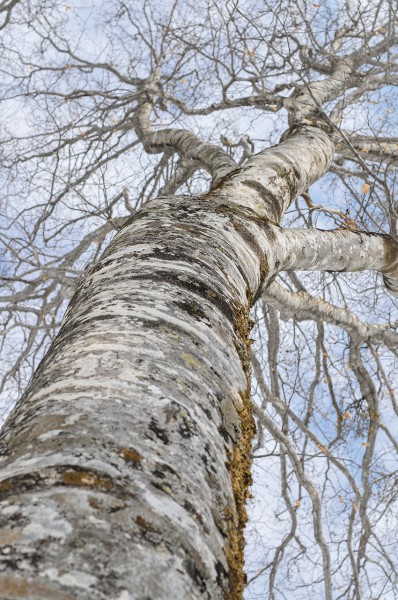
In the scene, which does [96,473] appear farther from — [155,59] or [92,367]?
[155,59]

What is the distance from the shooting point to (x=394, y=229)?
7.62 ft

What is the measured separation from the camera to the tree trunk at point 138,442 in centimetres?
46

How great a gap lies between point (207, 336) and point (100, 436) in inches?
13.3

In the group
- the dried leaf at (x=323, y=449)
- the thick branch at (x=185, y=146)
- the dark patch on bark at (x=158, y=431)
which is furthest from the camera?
the dried leaf at (x=323, y=449)

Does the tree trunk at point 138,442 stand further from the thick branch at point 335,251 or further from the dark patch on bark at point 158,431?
the thick branch at point 335,251

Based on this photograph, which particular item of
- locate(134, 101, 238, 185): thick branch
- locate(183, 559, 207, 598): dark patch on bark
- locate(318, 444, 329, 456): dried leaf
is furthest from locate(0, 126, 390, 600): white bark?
locate(318, 444, 329, 456): dried leaf

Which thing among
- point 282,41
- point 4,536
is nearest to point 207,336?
point 4,536

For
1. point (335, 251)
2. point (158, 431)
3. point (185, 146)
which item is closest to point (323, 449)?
point (335, 251)

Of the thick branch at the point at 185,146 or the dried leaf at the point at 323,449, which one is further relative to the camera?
the dried leaf at the point at 323,449

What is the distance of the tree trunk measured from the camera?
457 millimetres

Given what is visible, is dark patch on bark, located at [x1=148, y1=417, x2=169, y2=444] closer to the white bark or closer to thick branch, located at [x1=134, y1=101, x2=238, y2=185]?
the white bark

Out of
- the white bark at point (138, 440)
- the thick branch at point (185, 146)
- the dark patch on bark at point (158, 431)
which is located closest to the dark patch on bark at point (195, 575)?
the white bark at point (138, 440)

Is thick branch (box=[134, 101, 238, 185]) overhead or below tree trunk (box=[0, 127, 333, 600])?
overhead

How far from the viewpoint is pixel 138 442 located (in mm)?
599
